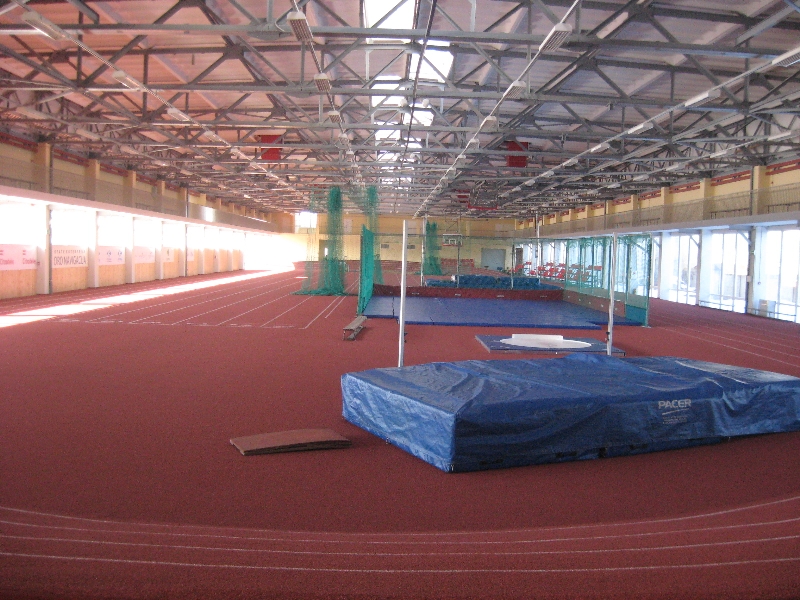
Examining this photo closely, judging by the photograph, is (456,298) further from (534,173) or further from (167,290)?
(167,290)

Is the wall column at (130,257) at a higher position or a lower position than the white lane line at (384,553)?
higher

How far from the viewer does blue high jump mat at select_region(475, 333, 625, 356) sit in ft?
39.2

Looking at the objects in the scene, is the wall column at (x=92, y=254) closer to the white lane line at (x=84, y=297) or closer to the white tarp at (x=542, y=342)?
the white lane line at (x=84, y=297)

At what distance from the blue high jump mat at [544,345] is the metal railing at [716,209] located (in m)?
12.7

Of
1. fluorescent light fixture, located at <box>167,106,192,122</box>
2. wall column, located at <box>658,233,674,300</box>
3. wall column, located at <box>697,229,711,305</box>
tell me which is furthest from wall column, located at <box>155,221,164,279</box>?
wall column, located at <box>697,229,711,305</box>

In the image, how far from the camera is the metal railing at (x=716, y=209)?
2069 cm

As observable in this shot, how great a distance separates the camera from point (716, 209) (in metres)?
25.0

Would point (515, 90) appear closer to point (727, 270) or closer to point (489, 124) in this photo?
point (489, 124)

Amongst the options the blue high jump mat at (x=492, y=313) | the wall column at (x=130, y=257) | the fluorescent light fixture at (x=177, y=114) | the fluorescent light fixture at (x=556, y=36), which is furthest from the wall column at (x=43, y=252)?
the fluorescent light fixture at (x=556, y=36)

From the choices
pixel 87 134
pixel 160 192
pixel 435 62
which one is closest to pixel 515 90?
pixel 435 62

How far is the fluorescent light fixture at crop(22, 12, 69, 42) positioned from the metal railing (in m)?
22.2

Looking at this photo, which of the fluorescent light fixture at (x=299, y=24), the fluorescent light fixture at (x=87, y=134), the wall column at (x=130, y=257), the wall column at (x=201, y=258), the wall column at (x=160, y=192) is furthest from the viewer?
the wall column at (x=201, y=258)

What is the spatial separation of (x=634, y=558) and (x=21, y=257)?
2384cm

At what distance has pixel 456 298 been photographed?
24.9m
